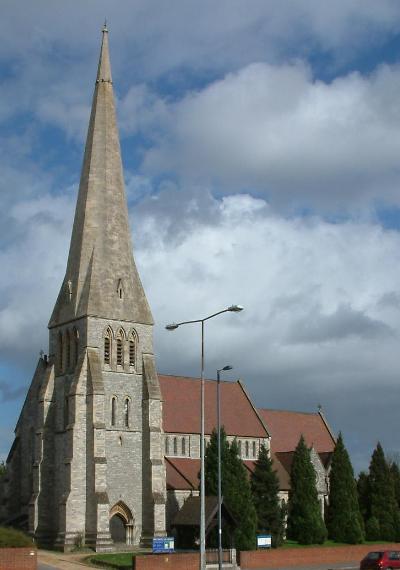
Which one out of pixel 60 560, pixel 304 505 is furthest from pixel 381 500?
pixel 60 560

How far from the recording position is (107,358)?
5950 cm

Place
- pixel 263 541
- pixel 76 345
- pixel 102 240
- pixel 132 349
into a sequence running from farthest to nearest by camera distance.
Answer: pixel 102 240
pixel 132 349
pixel 76 345
pixel 263 541

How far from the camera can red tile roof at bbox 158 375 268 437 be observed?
6612cm

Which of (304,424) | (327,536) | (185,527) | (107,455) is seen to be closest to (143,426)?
(107,455)

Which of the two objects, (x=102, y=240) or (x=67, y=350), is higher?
(x=102, y=240)

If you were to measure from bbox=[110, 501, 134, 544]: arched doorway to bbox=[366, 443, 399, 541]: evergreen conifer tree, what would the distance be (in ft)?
66.7

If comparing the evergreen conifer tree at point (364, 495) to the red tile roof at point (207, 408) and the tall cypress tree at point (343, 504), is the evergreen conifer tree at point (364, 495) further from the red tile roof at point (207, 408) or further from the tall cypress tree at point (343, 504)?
the red tile roof at point (207, 408)

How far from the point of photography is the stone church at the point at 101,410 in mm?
56188

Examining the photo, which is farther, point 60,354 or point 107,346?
point 60,354

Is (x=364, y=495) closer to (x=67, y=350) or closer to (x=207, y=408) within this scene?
(x=207, y=408)

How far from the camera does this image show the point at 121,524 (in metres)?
58.0

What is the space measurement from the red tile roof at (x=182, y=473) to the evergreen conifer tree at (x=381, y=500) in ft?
47.9

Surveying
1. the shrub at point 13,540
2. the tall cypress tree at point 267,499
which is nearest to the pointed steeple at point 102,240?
the tall cypress tree at point 267,499

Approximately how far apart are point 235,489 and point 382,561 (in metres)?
13.1
